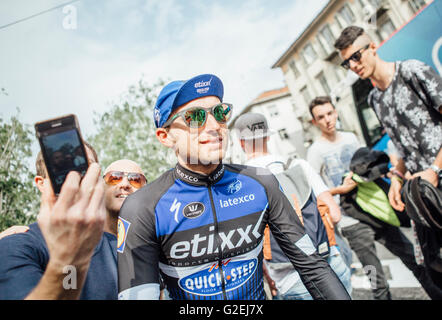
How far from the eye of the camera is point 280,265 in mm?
2275

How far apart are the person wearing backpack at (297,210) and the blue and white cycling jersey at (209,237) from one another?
644 mm

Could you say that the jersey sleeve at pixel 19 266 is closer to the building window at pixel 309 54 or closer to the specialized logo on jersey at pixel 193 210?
the specialized logo on jersey at pixel 193 210

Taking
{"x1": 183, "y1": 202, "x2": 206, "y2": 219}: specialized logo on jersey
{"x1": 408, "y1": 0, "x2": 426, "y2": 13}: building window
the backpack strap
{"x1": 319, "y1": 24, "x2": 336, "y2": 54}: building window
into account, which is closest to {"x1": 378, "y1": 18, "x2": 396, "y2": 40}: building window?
{"x1": 408, "y1": 0, "x2": 426, "y2": 13}: building window

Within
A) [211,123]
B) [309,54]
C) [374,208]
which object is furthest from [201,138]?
[309,54]

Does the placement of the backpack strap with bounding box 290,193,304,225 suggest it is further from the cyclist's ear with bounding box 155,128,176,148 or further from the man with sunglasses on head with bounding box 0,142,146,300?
the man with sunglasses on head with bounding box 0,142,146,300

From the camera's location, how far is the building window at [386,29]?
18250mm

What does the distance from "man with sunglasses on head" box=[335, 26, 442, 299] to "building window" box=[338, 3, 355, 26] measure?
22.4 m

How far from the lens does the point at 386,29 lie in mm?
18641

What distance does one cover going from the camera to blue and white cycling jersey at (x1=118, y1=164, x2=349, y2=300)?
51.7 inches

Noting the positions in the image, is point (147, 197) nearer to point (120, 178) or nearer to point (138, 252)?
point (138, 252)

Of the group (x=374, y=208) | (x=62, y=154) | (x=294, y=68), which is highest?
(x=294, y=68)

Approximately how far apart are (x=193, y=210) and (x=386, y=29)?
23764mm

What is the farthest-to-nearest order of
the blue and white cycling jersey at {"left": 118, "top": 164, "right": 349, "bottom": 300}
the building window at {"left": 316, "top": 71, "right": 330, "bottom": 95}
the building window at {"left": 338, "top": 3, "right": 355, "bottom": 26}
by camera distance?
the building window at {"left": 316, "top": 71, "right": 330, "bottom": 95}
the building window at {"left": 338, "top": 3, "right": 355, "bottom": 26}
the blue and white cycling jersey at {"left": 118, "top": 164, "right": 349, "bottom": 300}
